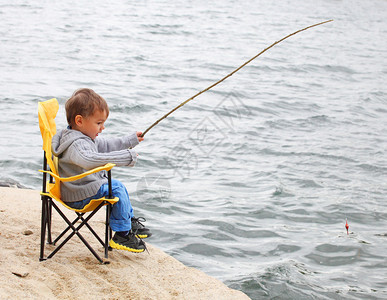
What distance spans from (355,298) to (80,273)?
2.30 m

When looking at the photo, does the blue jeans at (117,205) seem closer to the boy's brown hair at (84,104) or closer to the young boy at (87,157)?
the young boy at (87,157)

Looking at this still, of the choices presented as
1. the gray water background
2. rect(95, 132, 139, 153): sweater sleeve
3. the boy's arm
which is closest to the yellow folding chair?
the boy's arm

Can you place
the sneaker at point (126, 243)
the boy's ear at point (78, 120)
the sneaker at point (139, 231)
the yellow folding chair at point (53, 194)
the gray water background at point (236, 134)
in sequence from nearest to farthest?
the yellow folding chair at point (53, 194)
the boy's ear at point (78, 120)
the sneaker at point (126, 243)
the sneaker at point (139, 231)
the gray water background at point (236, 134)

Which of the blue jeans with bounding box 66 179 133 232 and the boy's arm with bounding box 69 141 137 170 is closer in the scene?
the boy's arm with bounding box 69 141 137 170

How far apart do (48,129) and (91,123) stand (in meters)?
0.28

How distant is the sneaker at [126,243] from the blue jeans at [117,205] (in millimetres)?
82

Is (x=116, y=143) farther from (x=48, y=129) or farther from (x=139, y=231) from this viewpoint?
(x=139, y=231)

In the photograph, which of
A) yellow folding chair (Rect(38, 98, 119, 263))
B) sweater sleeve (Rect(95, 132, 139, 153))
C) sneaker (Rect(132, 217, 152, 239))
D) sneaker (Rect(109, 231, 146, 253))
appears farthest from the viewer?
sneaker (Rect(132, 217, 152, 239))

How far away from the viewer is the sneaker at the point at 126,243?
3.81m

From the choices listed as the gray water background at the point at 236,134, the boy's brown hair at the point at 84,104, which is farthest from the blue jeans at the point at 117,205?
the gray water background at the point at 236,134

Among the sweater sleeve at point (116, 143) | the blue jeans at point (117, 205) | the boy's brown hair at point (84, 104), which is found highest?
the boy's brown hair at point (84, 104)

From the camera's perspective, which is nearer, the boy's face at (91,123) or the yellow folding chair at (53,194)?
the yellow folding chair at (53,194)

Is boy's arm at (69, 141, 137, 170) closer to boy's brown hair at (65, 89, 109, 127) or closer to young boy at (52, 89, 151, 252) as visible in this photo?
young boy at (52, 89, 151, 252)

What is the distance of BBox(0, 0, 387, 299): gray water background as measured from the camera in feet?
17.4
